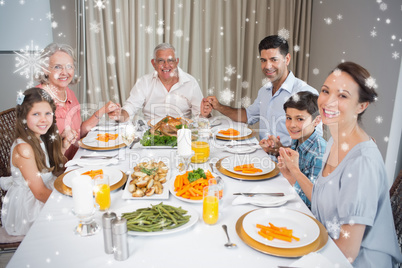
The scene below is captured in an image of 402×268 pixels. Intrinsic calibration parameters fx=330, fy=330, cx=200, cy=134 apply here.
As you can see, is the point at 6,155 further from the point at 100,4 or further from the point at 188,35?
the point at 188,35

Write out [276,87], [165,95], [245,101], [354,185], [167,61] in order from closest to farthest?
[354,185] < [276,87] < [167,61] < [165,95] < [245,101]

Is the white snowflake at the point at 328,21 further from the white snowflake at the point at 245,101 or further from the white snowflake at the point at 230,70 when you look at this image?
the white snowflake at the point at 245,101

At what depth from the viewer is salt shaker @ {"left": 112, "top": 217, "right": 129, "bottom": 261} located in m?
0.90

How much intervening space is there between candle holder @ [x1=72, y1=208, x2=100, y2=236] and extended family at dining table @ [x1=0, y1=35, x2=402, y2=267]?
615 mm

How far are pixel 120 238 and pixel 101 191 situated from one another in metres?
0.34

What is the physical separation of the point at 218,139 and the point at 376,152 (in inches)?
45.8

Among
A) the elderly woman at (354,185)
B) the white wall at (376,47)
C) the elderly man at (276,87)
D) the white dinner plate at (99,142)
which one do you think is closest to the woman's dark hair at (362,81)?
the elderly woman at (354,185)

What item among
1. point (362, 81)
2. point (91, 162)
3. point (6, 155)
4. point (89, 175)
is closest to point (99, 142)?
point (91, 162)

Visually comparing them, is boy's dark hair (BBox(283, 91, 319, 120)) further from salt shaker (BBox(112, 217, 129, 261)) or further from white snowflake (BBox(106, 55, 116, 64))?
white snowflake (BBox(106, 55, 116, 64))

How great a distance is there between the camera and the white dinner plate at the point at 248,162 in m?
1.61

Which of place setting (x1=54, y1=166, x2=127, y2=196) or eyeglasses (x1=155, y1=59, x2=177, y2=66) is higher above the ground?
eyeglasses (x1=155, y1=59, x2=177, y2=66)

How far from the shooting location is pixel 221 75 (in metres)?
3.95

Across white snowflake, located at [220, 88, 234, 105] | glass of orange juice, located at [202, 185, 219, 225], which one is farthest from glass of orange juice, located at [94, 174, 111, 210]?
white snowflake, located at [220, 88, 234, 105]

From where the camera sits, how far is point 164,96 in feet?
10.2
